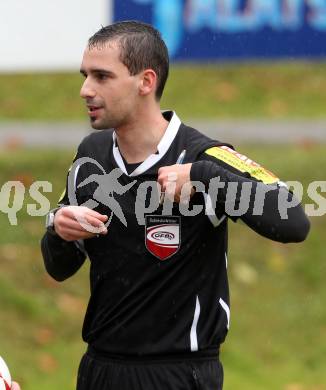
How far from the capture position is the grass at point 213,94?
14.4m

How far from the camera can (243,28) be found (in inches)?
412

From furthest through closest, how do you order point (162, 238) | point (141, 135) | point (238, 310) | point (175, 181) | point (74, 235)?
point (238, 310), point (141, 135), point (162, 238), point (74, 235), point (175, 181)

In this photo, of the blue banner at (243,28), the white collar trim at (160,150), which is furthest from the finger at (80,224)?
the blue banner at (243,28)

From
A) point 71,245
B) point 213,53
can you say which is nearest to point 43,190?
point 213,53

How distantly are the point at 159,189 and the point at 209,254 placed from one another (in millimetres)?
353

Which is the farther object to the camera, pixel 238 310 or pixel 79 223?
pixel 238 310

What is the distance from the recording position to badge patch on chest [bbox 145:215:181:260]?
5.32m

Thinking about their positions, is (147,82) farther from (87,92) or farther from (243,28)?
(243,28)

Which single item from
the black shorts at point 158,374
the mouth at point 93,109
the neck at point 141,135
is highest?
the mouth at point 93,109

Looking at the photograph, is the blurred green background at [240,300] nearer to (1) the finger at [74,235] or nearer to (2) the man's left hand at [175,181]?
(1) the finger at [74,235]

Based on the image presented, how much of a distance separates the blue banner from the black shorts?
5.18 m

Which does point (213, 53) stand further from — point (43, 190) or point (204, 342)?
point (204, 342)

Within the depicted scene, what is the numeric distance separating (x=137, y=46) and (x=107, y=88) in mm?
225

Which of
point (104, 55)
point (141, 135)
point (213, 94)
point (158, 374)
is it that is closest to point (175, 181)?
point (141, 135)
